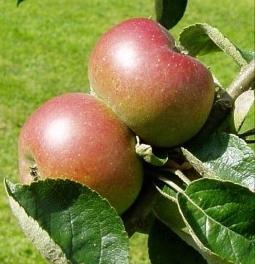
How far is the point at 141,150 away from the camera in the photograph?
729 mm

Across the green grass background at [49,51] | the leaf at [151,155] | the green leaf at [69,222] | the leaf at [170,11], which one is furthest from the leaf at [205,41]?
the green grass background at [49,51]

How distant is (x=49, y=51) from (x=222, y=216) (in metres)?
4.73

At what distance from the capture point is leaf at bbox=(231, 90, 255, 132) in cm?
75

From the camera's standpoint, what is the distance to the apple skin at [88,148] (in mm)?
728

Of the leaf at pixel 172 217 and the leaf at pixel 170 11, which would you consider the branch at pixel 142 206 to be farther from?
the leaf at pixel 170 11

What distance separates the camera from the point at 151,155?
715mm

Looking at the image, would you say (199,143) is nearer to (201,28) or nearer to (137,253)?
(201,28)

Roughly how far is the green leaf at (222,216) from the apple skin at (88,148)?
3.4 inches

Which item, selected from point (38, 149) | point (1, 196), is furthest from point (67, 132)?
point (1, 196)

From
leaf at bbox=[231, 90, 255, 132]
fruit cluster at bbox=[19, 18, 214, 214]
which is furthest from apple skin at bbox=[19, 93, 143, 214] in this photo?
leaf at bbox=[231, 90, 255, 132]

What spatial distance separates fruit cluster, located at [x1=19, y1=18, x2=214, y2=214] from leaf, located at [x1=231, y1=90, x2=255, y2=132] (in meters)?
0.03

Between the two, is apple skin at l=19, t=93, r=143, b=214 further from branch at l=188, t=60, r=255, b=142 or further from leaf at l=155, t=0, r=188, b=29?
leaf at l=155, t=0, r=188, b=29

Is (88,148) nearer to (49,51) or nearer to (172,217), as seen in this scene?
(172,217)

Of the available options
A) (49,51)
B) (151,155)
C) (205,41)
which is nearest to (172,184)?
(151,155)
